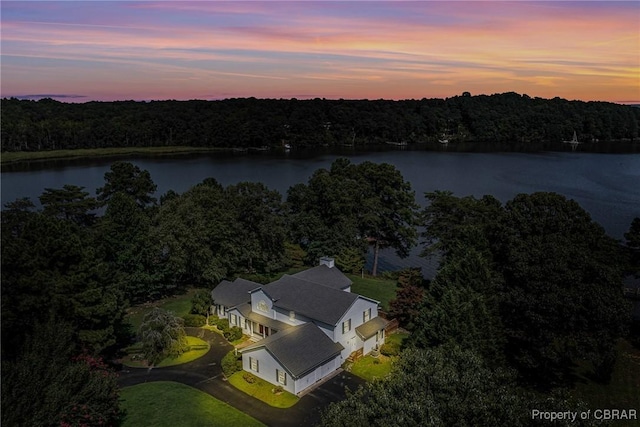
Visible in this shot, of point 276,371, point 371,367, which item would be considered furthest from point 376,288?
point 276,371

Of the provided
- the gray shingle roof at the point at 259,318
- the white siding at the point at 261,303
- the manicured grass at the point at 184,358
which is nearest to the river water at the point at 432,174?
the white siding at the point at 261,303

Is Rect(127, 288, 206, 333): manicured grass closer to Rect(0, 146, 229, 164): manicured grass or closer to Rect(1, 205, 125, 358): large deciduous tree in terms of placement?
Rect(1, 205, 125, 358): large deciduous tree

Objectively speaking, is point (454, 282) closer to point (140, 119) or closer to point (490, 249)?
point (490, 249)

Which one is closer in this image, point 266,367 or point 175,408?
point 175,408

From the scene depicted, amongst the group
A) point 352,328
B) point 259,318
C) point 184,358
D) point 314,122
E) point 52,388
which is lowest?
point 184,358

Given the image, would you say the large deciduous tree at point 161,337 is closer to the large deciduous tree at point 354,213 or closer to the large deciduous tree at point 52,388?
the large deciduous tree at point 52,388

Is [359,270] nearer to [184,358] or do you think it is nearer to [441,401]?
[184,358]

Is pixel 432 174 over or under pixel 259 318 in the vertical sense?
over
